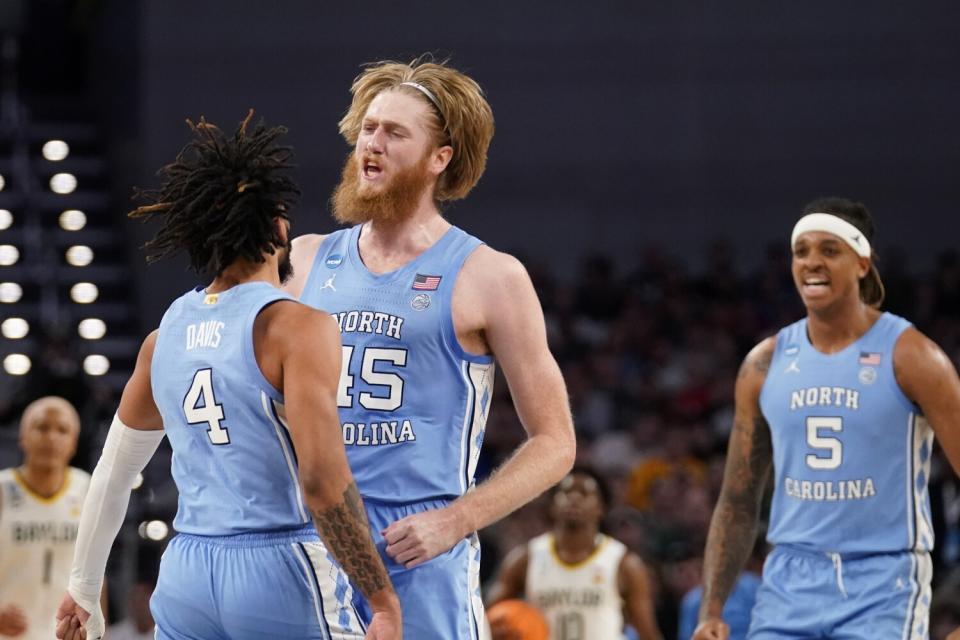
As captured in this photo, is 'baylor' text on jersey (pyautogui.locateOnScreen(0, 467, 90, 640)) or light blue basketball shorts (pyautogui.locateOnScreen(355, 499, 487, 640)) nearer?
light blue basketball shorts (pyautogui.locateOnScreen(355, 499, 487, 640))

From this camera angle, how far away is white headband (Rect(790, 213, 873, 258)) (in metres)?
5.52

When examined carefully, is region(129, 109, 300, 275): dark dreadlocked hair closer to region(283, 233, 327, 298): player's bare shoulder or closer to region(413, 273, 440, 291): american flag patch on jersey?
region(413, 273, 440, 291): american flag patch on jersey

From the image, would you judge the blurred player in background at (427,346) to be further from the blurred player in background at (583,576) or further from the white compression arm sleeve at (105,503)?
the blurred player in background at (583,576)

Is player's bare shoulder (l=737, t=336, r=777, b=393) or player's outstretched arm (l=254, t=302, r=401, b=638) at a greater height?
player's bare shoulder (l=737, t=336, r=777, b=393)

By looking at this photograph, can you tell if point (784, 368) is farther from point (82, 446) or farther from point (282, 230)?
point (82, 446)

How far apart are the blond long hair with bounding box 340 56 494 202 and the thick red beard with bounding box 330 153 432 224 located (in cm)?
10

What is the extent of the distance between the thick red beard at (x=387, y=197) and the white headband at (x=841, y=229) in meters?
1.75

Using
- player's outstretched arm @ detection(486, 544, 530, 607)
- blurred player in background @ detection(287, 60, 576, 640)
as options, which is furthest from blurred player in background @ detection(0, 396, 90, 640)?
blurred player in background @ detection(287, 60, 576, 640)

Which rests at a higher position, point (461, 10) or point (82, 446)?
point (461, 10)

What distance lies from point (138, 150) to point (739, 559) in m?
9.68

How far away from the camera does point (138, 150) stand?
14.0 meters

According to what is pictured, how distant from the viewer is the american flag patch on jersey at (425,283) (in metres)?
4.19

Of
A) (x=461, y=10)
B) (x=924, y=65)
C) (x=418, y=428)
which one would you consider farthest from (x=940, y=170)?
(x=418, y=428)

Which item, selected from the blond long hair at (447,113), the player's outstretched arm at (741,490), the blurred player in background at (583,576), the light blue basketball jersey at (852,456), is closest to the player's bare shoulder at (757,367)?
the player's outstretched arm at (741,490)
